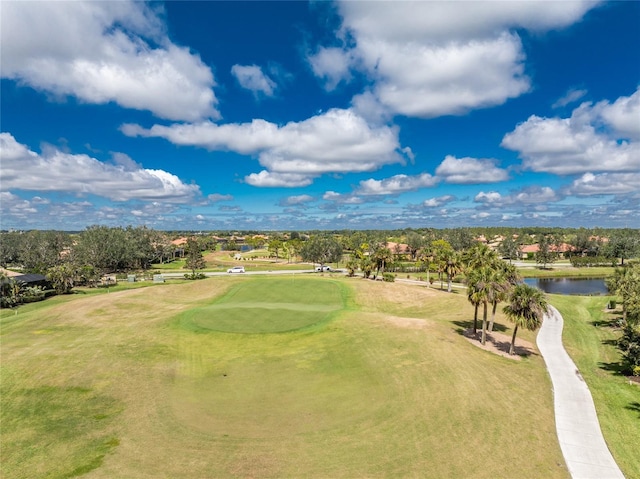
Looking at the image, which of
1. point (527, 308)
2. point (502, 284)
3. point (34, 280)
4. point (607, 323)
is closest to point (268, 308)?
point (502, 284)

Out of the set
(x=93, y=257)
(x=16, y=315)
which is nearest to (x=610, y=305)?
(x=16, y=315)

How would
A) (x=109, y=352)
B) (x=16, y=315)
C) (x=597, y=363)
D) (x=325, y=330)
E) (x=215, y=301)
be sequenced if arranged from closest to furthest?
1. (x=597, y=363)
2. (x=109, y=352)
3. (x=325, y=330)
4. (x=16, y=315)
5. (x=215, y=301)

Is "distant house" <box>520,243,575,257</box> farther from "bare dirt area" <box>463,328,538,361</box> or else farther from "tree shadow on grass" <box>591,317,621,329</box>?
"bare dirt area" <box>463,328,538,361</box>

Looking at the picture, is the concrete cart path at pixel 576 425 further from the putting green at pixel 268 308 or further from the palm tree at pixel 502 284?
the putting green at pixel 268 308

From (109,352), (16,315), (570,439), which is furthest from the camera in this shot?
(16,315)

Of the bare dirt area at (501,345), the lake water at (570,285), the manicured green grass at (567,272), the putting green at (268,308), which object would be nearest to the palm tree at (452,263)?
the putting green at (268,308)

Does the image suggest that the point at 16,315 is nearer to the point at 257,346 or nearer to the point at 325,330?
the point at 257,346
